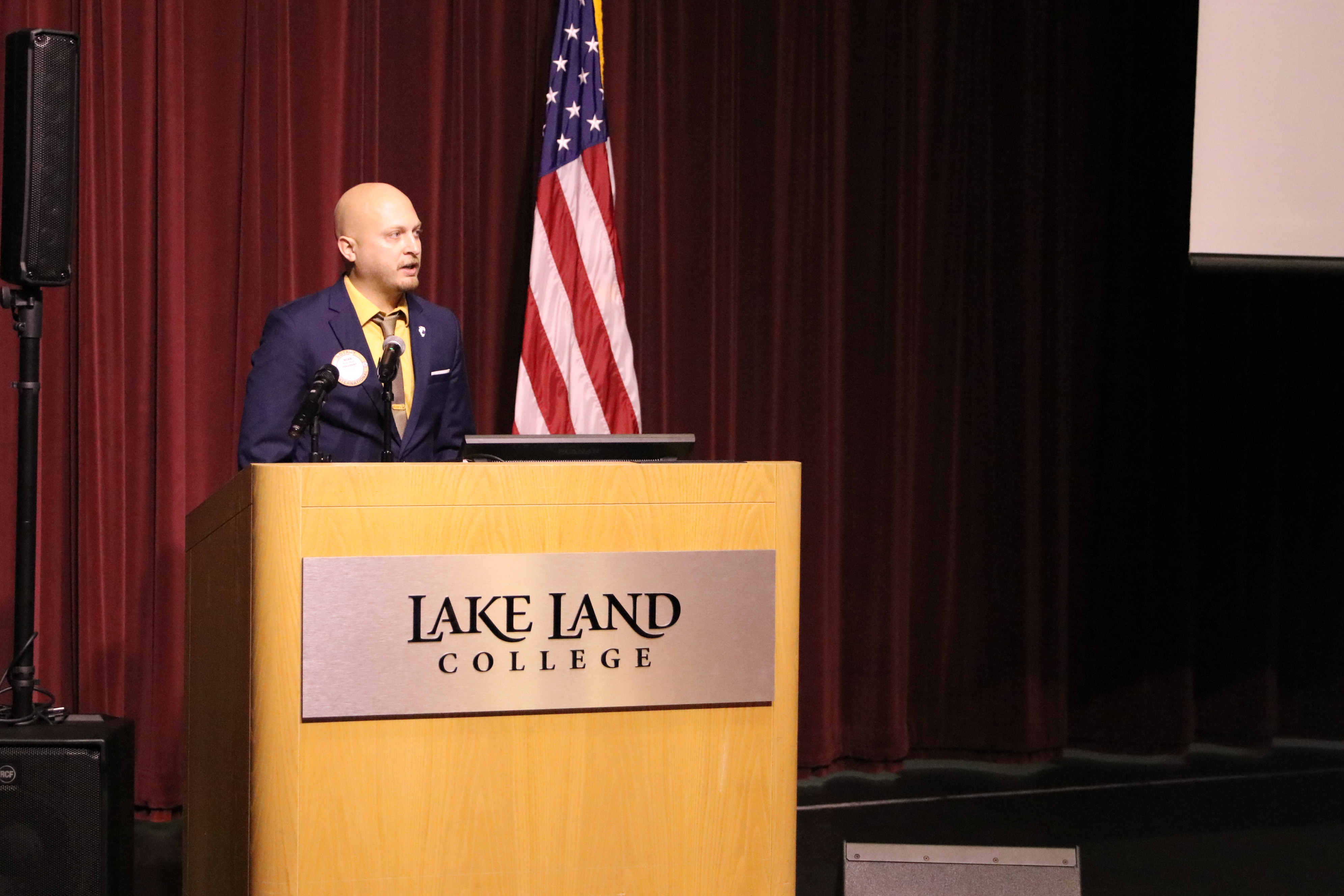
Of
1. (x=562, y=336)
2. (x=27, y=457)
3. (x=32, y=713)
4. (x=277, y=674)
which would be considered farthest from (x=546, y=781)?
(x=562, y=336)

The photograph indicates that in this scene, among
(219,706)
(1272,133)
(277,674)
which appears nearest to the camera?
(277,674)

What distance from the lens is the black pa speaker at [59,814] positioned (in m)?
2.51

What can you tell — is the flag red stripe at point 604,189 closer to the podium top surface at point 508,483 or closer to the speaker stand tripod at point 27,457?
the speaker stand tripod at point 27,457

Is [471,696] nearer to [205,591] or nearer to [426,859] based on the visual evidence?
[426,859]

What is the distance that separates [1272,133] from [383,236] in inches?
108

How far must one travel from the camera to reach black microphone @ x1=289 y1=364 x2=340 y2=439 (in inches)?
79.7

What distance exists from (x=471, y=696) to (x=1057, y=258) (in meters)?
3.88

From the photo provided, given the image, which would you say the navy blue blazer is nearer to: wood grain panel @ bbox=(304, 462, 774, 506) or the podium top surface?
the podium top surface

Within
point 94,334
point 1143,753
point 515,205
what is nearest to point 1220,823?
point 1143,753

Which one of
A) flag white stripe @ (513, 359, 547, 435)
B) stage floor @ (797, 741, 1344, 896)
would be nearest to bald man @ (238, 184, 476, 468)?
flag white stripe @ (513, 359, 547, 435)

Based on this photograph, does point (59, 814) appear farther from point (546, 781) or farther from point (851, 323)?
point (851, 323)

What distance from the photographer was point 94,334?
3.93 m

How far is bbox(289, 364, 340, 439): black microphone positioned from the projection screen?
294cm

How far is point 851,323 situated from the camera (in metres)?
4.90
